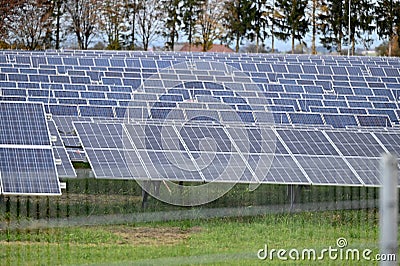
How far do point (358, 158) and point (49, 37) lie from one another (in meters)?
43.6

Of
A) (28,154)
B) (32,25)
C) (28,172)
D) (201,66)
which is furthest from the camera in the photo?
(32,25)

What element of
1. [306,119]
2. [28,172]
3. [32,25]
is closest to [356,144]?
[306,119]

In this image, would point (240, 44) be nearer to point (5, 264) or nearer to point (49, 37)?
point (49, 37)

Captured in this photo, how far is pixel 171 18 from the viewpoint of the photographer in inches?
2304

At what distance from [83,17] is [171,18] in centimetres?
657

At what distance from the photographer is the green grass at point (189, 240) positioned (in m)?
8.95

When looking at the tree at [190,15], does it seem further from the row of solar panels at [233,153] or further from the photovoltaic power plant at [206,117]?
the row of solar panels at [233,153]

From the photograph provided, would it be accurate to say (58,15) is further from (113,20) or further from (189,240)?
(189,240)

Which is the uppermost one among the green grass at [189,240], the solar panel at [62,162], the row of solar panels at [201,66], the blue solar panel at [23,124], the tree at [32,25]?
the tree at [32,25]

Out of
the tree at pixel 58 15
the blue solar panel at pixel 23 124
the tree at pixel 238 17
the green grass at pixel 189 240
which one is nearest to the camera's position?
the green grass at pixel 189 240

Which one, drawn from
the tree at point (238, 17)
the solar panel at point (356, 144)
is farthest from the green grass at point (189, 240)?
the tree at point (238, 17)

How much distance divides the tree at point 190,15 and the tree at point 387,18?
40.3 ft

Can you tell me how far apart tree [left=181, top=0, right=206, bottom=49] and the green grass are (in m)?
46.1

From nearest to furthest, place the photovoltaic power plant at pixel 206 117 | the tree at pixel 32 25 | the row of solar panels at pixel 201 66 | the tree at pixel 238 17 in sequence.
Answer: the photovoltaic power plant at pixel 206 117 → the row of solar panels at pixel 201 66 → the tree at pixel 32 25 → the tree at pixel 238 17
